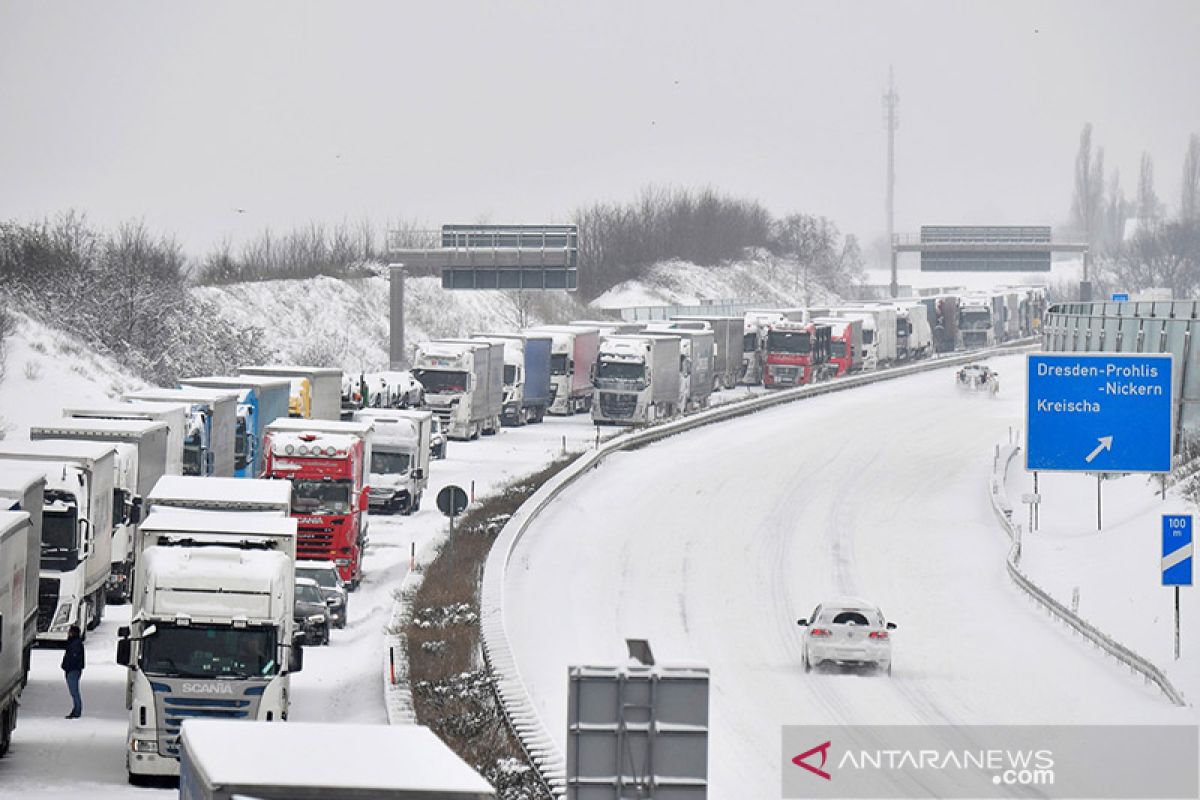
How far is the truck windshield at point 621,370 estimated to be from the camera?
74688 mm

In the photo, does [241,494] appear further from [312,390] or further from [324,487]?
[312,390]

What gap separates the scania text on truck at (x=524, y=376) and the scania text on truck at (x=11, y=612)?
47.0 m

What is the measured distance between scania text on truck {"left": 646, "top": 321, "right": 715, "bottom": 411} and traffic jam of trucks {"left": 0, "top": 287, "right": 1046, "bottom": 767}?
144 millimetres

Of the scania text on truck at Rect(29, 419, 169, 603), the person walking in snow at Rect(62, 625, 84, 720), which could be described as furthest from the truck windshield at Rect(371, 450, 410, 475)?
the person walking in snow at Rect(62, 625, 84, 720)

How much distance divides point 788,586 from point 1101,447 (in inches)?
310

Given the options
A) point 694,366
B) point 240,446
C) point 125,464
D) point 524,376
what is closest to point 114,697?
point 125,464

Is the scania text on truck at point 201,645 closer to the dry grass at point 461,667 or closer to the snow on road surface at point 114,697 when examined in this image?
the snow on road surface at point 114,697

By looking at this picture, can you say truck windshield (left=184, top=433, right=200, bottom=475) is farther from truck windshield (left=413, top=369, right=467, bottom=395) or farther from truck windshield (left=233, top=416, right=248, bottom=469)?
truck windshield (left=413, top=369, right=467, bottom=395)

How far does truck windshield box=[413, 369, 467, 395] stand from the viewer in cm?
6756

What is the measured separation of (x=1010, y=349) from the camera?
12244cm

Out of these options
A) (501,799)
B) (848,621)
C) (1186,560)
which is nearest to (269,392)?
(848,621)

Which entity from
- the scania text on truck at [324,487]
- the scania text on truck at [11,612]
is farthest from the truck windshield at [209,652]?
the scania text on truck at [324,487]

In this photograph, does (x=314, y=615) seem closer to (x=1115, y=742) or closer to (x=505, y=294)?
(x=1115, y=742)

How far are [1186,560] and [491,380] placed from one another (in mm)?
39101
